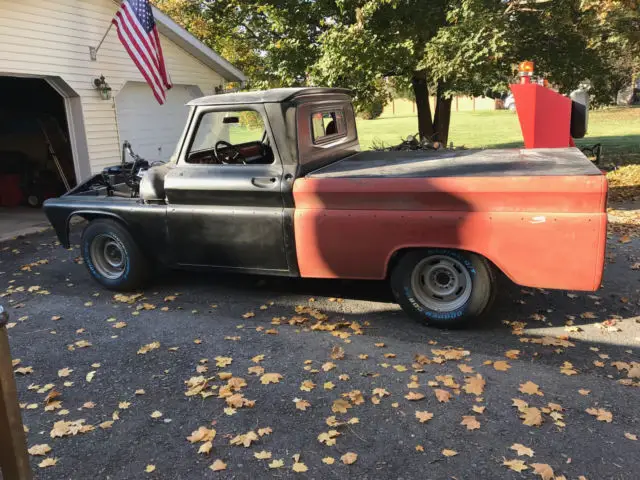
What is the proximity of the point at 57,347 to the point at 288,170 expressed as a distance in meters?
2.52

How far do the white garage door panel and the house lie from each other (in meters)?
0.02

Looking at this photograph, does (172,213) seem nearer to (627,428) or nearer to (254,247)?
(254,247)

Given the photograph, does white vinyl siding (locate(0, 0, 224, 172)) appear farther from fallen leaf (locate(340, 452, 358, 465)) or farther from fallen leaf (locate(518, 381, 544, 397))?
fallen leaf (locate(518, 381, 544, 397))

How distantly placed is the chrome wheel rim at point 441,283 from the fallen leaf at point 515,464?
1.69 metres

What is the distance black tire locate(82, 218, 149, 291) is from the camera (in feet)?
18.7

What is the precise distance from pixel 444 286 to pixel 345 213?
1046mm

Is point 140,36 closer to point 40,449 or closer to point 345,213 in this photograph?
point 345,213

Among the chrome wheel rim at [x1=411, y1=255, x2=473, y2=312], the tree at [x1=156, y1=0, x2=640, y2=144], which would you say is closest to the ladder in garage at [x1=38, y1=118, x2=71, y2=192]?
the tree at [x1=156, y1=0, x2=640, y2=144]

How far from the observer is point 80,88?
10539mm

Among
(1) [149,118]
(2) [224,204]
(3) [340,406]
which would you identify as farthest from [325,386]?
(1) [149,118]

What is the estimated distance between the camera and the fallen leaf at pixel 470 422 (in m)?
3.23

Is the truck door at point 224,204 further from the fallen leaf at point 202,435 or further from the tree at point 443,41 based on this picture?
the tree at point 443,41

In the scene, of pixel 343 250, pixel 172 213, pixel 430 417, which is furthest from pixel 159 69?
pixel 430 417

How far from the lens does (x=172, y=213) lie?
530cm
